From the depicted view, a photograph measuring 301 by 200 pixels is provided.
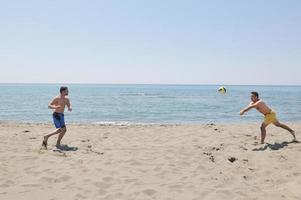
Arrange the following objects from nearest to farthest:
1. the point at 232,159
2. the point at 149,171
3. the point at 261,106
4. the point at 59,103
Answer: the point at 149,171
the point at 232,159
the point at 59,103
the point at 261,106

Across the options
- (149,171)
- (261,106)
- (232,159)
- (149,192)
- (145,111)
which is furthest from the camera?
(145,111)

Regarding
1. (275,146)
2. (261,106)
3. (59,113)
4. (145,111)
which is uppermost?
(261,106)

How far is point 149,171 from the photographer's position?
276 inches

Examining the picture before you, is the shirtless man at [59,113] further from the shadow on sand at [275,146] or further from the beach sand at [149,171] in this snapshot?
the shadow on sand at [275,146]

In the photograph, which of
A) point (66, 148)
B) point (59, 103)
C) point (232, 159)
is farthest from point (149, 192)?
point (59, 103)

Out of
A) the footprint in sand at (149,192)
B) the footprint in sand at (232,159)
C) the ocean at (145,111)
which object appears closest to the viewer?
the footprint in sand at (149,192)

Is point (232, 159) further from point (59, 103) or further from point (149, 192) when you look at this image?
point (59, 103)

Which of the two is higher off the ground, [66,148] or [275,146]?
[275,146]

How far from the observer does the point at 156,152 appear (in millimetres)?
8797

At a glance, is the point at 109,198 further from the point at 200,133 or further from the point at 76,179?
the point at 200,133

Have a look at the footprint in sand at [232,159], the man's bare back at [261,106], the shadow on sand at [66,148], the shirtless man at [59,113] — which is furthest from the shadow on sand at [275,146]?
the shirtless man at [59,113]

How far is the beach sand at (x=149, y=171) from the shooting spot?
19.1ft

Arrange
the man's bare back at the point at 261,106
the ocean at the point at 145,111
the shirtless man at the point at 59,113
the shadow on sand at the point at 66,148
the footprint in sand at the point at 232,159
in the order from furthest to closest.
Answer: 1. the ocean at the point at 145,111
2. the man's bare back at the point at 261,106
3. the shirtless man at the point at 59,113
4. the shadow on sand at the point at 66,148
5. the footprint in sand at the point at 232,159

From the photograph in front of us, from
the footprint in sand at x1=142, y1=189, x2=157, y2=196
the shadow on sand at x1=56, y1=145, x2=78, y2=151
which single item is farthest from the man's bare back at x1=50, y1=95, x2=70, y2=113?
the footprint in sand at x1=142, y1=189, x2=157, y2=196
